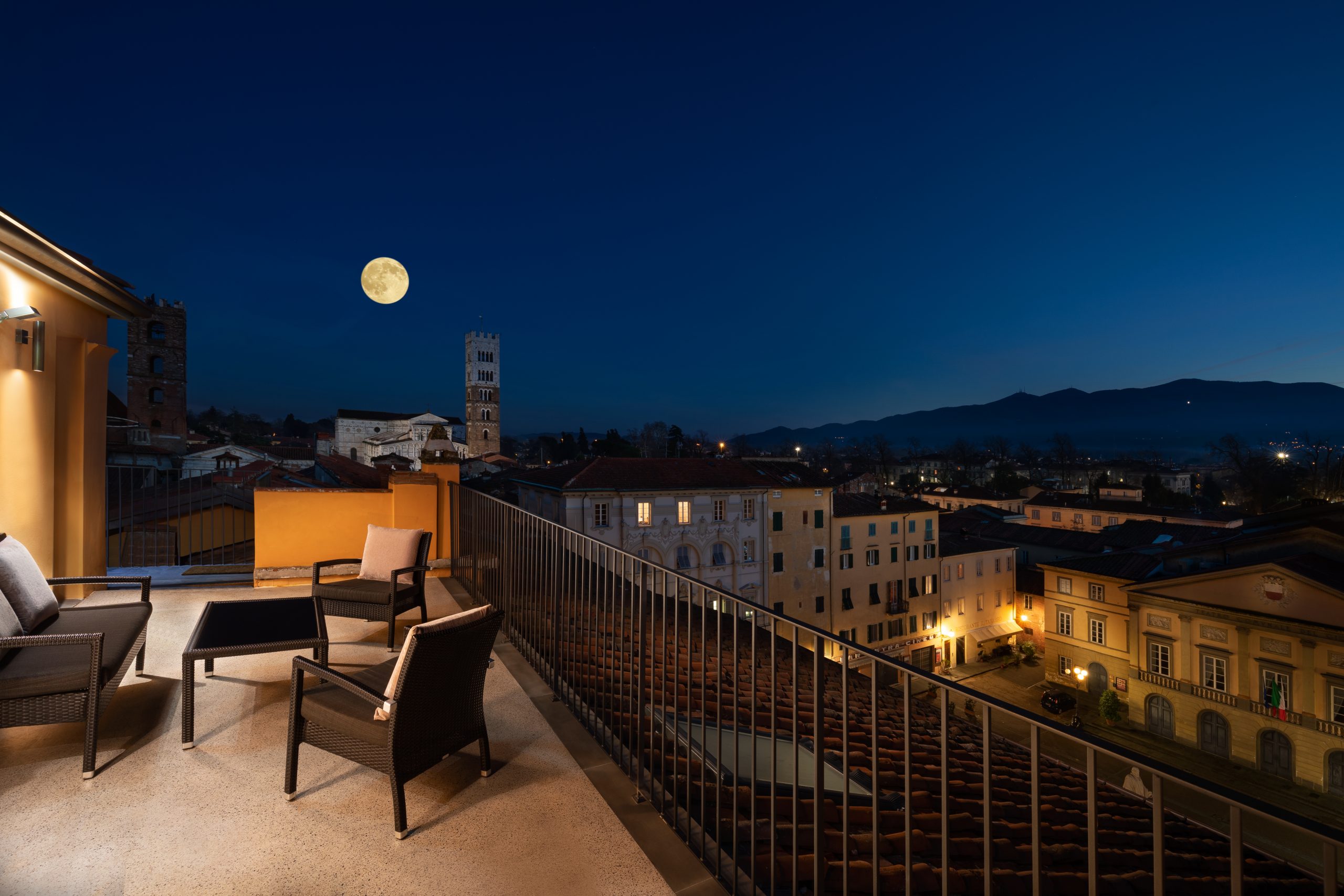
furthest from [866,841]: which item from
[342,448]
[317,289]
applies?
[317,289]

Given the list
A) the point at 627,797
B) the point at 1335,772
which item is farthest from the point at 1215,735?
the point at 627,797

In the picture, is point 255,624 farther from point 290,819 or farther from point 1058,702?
point 1058,702

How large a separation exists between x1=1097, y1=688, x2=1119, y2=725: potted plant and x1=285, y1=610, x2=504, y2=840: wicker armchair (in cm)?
3002

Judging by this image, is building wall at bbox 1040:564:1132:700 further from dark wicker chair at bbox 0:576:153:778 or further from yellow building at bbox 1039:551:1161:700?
dark wicker chair at bbox 0:576:153:778

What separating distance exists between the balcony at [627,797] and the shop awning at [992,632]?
33494 mm

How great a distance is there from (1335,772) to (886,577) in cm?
1712

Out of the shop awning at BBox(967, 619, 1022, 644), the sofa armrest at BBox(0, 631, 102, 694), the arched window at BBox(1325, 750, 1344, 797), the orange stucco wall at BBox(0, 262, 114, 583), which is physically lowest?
the arched window at BBox(1325, 750, 1344, 797)

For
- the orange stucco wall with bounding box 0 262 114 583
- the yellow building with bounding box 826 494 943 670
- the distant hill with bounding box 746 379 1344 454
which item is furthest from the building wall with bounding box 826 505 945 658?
the distant hill with bounding box 746 379 1344 454

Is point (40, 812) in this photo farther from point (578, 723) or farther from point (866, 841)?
point (866, 841)

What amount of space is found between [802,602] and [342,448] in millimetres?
67673

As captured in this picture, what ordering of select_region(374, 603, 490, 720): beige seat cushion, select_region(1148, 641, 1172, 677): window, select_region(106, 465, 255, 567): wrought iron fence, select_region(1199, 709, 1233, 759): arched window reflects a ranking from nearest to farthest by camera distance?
select_region(374, 603, 490, 720): beige seat cushion
select_region(106, 465, 255, 567): wrought iron fence
select_region(1199, 709, 1233, 759): arched window
select_region(1148, 641, 1172, 677): window

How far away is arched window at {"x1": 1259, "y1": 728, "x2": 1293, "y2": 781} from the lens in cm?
2088

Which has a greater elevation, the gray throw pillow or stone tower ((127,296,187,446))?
stone tower ((127,296,187,446))

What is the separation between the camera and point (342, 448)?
75.1 metres
